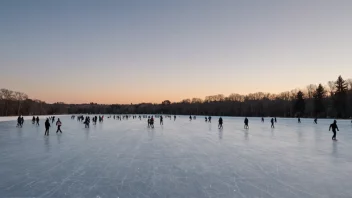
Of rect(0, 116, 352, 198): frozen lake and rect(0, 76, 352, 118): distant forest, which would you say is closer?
rect(0, 116, 352, 198): frozen lake

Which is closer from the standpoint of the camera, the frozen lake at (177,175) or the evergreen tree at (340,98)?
the frozen lake at (177,175)

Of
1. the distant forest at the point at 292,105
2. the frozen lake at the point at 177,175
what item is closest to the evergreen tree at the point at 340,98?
the distant forest at the point at 292,105

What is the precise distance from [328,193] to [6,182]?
725cm

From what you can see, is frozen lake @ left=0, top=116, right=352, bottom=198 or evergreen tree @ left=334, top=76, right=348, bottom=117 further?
evergreen tree @ left=334, top=76, right=348, bottom=117

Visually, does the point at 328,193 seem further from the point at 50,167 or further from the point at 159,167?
the point at 50,167

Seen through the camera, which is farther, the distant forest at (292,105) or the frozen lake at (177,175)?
the distant forest at (292,105)

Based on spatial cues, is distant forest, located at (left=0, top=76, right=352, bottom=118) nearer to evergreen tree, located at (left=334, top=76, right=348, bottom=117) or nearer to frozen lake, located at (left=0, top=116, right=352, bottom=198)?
evergreen tree, located at (left=334, top=76, right=348, bottom=117)

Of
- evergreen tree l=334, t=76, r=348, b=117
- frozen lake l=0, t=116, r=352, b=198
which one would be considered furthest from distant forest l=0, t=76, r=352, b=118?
frozen lake l=0, t=116, r=352, b=198

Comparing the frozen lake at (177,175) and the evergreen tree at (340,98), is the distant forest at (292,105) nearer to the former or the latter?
the evergreen tree at (340,98)

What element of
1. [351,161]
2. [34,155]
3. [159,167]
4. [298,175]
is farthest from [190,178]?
[34,155]

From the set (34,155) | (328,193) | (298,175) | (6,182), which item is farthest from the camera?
(34,155)

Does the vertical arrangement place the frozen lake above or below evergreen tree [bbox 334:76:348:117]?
below

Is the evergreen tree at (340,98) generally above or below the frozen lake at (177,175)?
above

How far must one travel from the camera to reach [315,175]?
6582 mm
